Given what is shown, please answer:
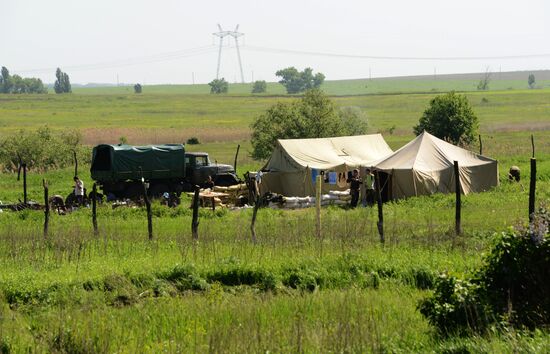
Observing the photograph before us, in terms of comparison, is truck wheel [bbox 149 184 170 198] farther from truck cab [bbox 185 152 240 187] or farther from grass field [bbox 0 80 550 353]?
grass field [bbox 0 80 550 353]

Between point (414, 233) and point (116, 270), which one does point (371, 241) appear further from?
point (116, 270)

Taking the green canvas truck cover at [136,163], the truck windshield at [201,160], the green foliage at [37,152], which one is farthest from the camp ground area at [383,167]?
the green foliage at [37,152]

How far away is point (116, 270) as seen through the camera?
15.8m

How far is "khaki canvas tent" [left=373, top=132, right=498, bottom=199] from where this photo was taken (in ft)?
102

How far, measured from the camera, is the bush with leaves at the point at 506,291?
11367 mm

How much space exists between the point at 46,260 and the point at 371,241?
6.61 m

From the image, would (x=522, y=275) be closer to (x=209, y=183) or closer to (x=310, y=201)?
(x=310, y=201)

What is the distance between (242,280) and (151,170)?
68.4 ft

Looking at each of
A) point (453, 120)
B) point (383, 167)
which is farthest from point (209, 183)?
point (453, 120)

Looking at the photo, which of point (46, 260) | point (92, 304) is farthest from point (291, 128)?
point (92, 304)

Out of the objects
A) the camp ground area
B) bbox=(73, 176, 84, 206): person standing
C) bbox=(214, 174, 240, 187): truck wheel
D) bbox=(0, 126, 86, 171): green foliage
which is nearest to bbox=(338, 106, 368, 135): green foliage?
bbox=(0, 126, 86, 171): green foliage

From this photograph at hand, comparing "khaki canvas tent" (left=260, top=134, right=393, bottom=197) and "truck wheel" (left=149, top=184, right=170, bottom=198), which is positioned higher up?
"khaki canvas tent" (left=260, top=134, right=393, bottom=197)

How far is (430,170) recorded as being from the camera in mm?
31344

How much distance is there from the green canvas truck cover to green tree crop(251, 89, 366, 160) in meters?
10.3
